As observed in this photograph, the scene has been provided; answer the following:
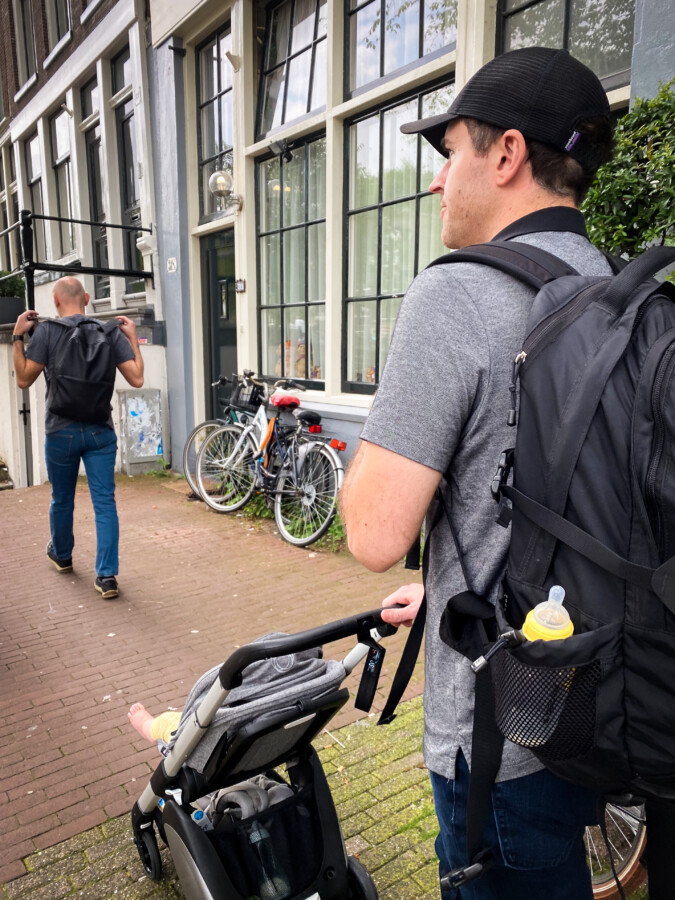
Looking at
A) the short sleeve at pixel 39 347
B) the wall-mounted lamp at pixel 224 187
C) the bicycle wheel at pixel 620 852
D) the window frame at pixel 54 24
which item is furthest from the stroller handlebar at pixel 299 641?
the window frame at pixel 54 24

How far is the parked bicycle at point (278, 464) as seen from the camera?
5938 millimetres

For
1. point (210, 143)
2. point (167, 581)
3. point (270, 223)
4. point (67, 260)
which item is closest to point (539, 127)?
point (167, 581)

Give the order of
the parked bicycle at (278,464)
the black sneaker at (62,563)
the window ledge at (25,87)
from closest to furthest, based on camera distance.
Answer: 1. the black sneaker at (62,563)
2. the parked bicycle at (278,464)
3. the window ledge at (25,87)

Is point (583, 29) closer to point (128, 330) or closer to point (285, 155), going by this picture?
point (285, 155)

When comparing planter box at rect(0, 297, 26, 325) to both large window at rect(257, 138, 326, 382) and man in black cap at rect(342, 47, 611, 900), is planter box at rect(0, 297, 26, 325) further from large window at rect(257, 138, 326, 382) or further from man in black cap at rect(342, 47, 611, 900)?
man in black cap at rect(342, 47, 611, 900)

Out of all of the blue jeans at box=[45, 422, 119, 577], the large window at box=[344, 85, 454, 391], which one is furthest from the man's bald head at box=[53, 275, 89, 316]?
the large window at box=[344, 85, 454, 391]

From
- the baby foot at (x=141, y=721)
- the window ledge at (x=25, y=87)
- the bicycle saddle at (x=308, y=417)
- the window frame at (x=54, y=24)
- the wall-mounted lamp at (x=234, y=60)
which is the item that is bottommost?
the baby foot at (x=141, y=721)

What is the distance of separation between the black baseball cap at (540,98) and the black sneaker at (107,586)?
14.2 feet

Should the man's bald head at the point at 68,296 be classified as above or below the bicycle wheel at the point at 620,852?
above

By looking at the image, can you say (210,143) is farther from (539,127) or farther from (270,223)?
(539,127)

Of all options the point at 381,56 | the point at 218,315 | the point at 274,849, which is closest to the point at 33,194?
the point at 218,315

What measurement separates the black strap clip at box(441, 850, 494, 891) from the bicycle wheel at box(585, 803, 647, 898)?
116 cm

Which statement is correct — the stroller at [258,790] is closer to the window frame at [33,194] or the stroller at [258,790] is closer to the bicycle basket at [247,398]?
the bicycle basket at [247,398]

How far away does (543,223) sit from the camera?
3.84ft
